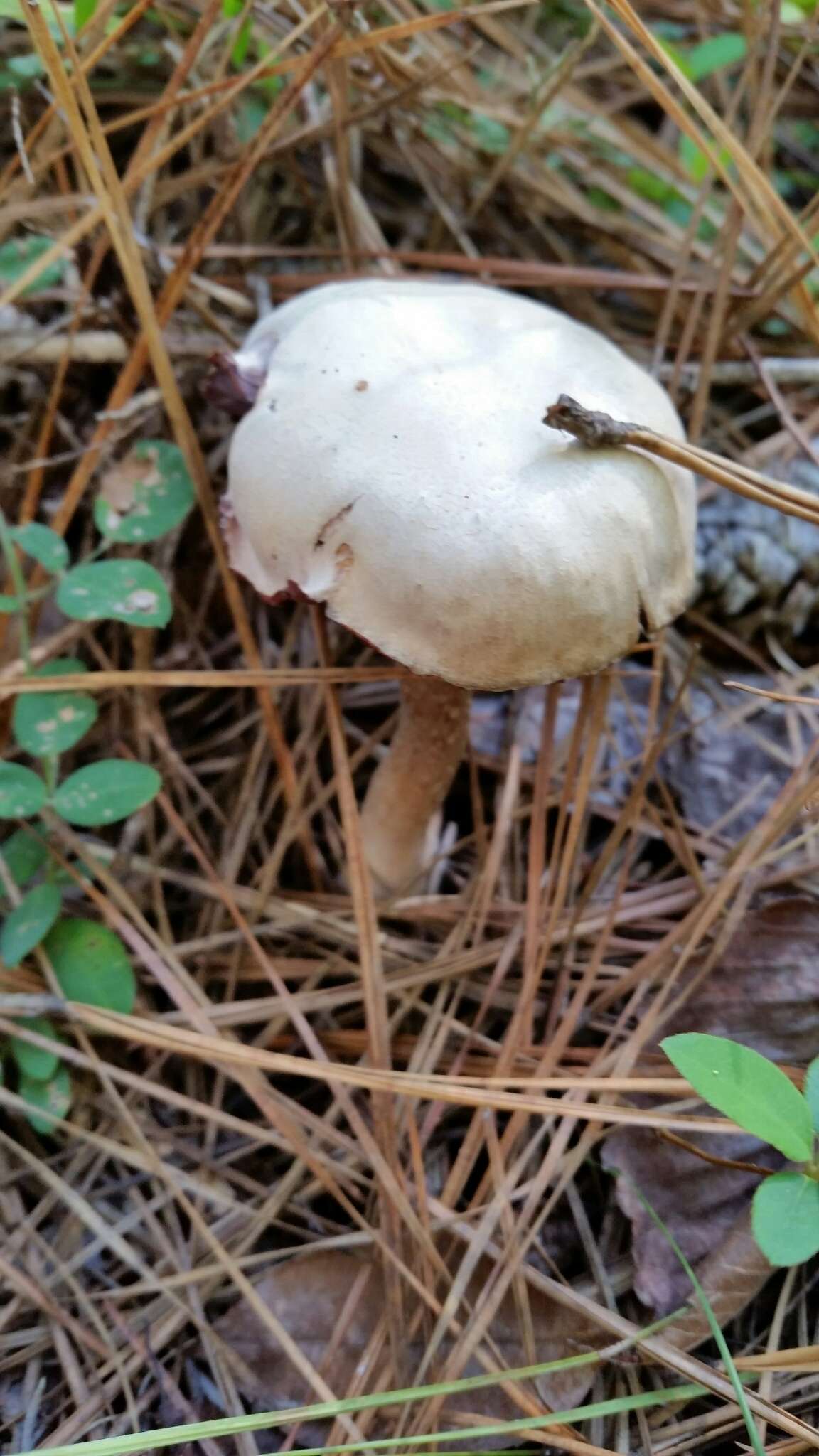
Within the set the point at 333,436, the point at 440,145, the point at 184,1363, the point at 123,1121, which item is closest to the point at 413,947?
the point at 123,1121

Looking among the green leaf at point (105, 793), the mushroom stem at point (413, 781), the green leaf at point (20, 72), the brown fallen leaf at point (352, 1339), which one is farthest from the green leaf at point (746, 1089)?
the green leaf at point (20, 72)

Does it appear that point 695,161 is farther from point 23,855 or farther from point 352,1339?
point 352,1339

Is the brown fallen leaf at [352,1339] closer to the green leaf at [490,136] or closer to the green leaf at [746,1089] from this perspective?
the green leaf at [746,1089]

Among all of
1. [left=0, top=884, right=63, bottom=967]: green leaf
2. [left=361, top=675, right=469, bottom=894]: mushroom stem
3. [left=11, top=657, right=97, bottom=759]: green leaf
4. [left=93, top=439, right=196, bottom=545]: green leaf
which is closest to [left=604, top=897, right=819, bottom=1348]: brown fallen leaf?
[left=361, top=675, right=469, bottom=894]: mushroom stem

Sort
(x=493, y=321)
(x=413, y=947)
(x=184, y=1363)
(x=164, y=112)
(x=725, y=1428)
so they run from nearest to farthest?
(x=725, y=1428), (x=184, y=1363), (x=493, y=321), (x=164, y=112), (x=413, y=947)

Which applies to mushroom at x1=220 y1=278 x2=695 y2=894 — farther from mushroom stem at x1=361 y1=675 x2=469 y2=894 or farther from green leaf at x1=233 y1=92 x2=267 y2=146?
green leaf at x1=233 y1=92 x2=267 y2=146

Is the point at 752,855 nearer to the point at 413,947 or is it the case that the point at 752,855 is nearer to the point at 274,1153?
the point at 413,947
